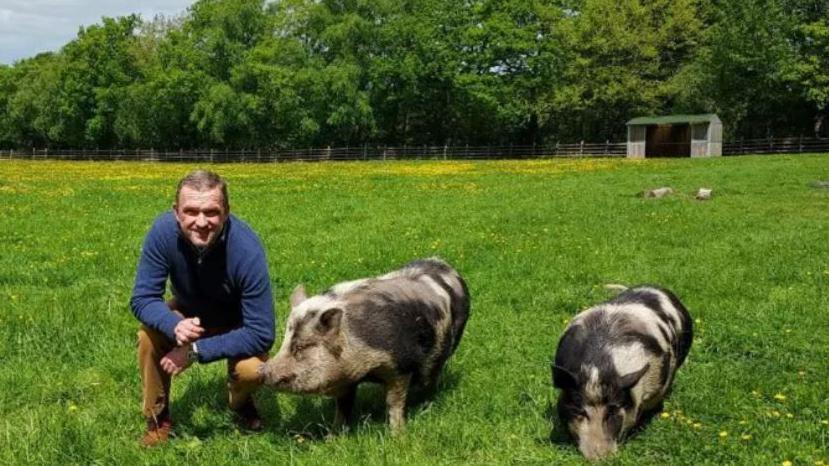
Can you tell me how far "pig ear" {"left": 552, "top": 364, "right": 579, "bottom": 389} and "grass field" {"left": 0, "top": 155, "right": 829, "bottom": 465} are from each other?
455mm

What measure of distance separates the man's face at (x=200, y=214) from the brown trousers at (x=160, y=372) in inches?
28.3

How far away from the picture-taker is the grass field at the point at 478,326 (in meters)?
5.27

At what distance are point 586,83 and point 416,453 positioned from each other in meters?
61.1

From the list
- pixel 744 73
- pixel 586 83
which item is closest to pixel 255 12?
pixel 586 83

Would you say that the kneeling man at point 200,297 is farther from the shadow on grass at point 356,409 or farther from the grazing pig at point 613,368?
the grazing pig at point 613,368

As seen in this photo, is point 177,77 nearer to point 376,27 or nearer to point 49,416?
point 376,27

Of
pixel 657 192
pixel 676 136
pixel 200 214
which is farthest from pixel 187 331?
pixel 676 136

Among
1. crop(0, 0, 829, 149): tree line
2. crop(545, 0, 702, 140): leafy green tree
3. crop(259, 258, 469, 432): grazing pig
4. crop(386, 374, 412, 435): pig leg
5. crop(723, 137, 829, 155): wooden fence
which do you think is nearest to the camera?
crop(259, 258, 469, 432): grazing pig

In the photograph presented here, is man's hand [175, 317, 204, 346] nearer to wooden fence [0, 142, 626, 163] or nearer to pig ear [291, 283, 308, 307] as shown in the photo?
pig ear [291, 283, 308, 307]

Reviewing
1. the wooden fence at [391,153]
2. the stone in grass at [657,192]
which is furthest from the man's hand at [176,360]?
the wooden fence at [391,153]

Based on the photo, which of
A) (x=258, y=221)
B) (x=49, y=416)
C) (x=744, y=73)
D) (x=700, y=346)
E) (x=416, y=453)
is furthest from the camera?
(x=744, y=73)

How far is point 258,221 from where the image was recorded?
53.1 ft

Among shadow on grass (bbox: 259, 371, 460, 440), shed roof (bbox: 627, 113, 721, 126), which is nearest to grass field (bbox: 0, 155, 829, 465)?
shadow on grass (bbox: 259, 371, 460, 440)

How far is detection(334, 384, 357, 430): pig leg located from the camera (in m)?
5.45
